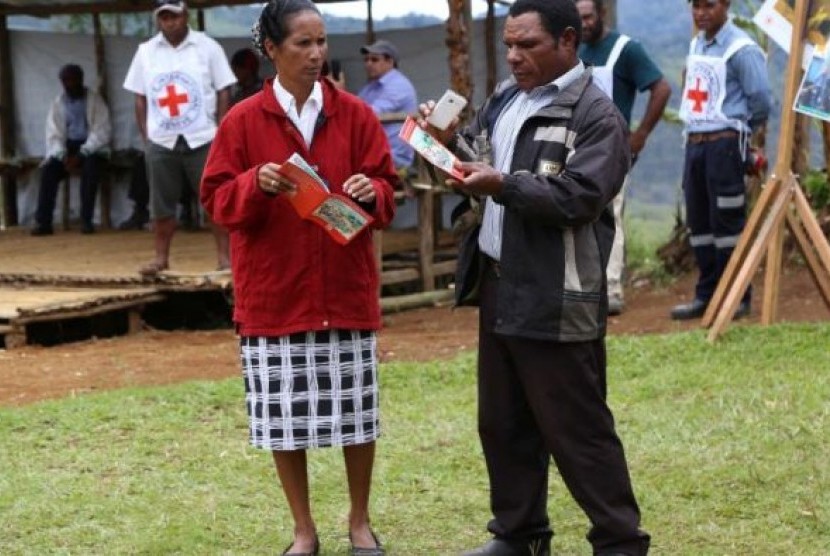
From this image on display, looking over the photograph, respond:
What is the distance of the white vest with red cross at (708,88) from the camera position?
356 inches

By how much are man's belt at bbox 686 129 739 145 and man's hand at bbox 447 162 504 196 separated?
4969 millimetres

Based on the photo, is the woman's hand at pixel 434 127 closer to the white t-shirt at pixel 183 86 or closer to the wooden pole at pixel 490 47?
the white t-shirt at pixel 183 86

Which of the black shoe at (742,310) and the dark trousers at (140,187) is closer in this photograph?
the black shoe at (742,310)

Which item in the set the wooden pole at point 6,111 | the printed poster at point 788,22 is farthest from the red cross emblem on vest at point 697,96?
the wooden pole at point 6,111

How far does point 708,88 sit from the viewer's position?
357 inches

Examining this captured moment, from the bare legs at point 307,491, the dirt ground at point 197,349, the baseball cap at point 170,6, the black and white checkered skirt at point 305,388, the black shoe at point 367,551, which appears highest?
the baseball cap at point 170,6

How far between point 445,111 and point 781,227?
13.9ft

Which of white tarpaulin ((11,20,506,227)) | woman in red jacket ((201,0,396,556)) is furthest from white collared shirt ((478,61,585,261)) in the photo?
white tarpaulin ((11,20,506,227))

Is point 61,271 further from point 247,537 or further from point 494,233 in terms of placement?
point 494,233

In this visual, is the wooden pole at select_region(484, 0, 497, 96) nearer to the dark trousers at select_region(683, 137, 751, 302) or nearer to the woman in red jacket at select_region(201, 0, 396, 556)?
the dark trousers at select_region(683, 137, 751, 302)

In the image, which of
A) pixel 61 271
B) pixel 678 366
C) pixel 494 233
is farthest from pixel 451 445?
pixel 61 271

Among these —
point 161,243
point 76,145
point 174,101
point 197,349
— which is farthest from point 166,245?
point 76,145

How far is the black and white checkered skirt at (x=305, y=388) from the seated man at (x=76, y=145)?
10.4 meters

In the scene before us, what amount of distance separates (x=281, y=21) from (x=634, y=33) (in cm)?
1466
